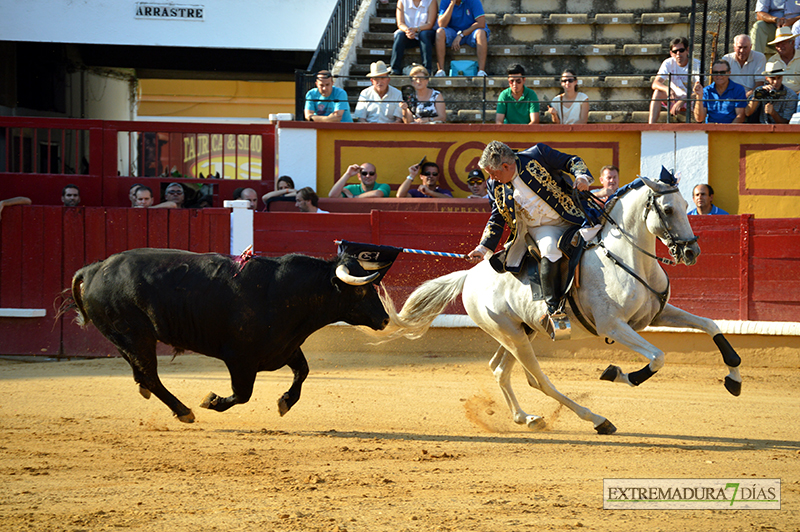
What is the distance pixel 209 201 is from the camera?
9375 mm

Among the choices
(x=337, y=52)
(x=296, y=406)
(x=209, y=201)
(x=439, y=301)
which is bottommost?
(x=296, y=406)

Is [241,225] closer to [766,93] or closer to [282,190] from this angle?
[282,190]

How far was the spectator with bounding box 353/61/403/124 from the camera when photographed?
960cm

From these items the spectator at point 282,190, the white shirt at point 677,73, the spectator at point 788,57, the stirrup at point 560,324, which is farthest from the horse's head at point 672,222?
the spectator at point 788,57

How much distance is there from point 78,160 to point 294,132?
135 inches

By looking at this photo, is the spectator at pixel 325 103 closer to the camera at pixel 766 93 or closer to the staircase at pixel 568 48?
the staircase at pixel 568 48

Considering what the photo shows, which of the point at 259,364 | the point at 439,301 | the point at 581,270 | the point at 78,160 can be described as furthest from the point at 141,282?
the point at 78,160

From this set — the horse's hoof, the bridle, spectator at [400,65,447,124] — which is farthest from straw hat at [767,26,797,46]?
the horse's hoof

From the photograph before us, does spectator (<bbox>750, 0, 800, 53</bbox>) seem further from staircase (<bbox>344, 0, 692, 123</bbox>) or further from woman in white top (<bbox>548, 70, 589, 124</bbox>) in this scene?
woman in white top (<bbox>548, 70, 589, 124</bbox>)

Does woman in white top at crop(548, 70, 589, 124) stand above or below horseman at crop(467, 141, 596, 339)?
above

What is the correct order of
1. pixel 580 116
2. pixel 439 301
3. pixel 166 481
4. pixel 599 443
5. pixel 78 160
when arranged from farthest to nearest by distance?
pixel 78 160, pixel 580 116, pixel 439 301, pixel 599 443, pixel 166 481

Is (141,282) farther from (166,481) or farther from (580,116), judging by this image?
(580,116)

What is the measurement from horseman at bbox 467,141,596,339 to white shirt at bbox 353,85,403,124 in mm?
4604

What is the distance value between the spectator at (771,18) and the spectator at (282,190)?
6.39 m
